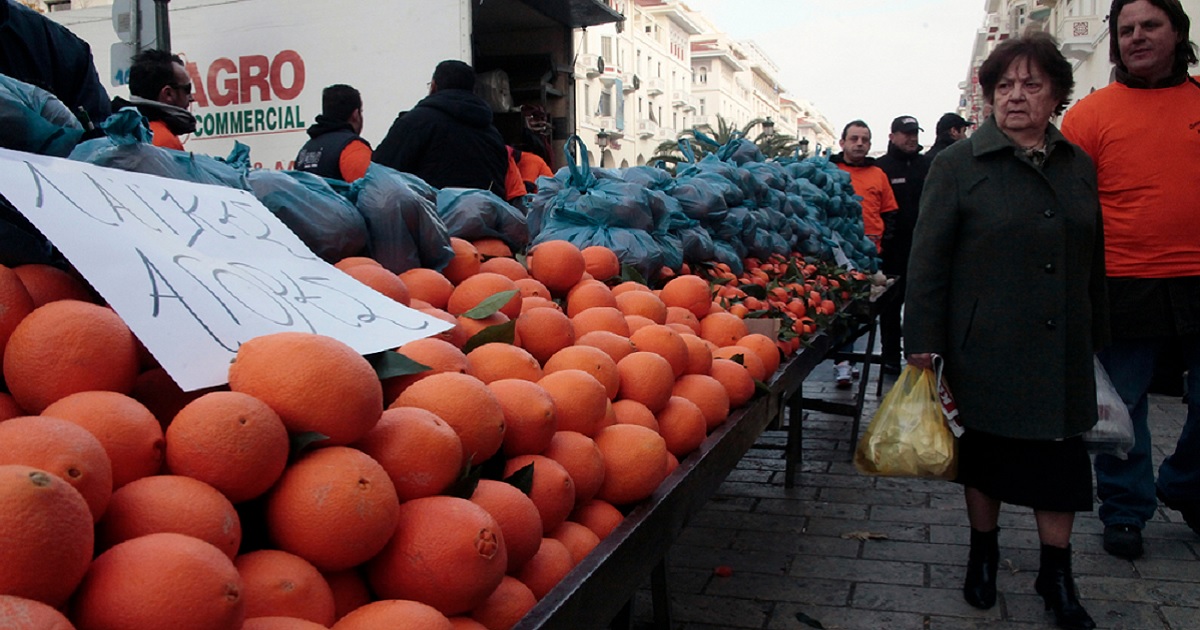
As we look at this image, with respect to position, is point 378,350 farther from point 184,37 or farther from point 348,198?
point 184,37

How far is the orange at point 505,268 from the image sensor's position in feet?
8.41

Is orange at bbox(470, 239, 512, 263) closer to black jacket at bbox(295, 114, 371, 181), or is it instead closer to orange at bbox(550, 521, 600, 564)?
orange at bbox(550, 521, 600, 564)

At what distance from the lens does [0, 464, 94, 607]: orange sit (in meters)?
0.79

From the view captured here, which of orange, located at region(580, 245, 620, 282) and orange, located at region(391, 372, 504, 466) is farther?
orange, located at region(580, 245, 620, 282)

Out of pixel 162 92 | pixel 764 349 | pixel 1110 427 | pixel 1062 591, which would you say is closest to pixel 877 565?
pixel 1062 591

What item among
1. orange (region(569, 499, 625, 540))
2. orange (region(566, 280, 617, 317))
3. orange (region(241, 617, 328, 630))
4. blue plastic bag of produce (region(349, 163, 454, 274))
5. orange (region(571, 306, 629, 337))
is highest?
blue plastic bag of produce (region(349, 163, 454, 274))

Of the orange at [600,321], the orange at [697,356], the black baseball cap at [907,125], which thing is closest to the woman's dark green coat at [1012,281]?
the orange at [697,356]

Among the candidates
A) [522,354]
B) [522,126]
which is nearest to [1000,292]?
[522,354]

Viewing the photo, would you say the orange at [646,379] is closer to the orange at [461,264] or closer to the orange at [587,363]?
the orange at [587,363]

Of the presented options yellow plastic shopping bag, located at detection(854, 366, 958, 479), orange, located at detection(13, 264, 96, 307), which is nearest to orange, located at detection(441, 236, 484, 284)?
orange, located at detection(13, 264, 96, 307)

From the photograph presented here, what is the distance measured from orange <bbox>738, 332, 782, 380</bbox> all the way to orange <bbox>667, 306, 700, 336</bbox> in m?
0.16

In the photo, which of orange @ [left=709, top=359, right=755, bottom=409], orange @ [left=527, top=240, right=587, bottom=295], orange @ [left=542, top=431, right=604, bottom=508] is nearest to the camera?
orange @ [left=542, top=431, right=604, bottom=508]

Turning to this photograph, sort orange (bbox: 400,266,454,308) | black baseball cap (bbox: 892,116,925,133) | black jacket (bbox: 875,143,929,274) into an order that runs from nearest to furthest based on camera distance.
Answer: orange (bbox: 400,266,454,308) → black baseball cap (bbox: 892,116,925,133) → black jacket (bbox: 875,143,929,274)

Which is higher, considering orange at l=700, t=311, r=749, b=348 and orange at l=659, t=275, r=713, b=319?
orange at l=659, t=275, r=713, b=319
